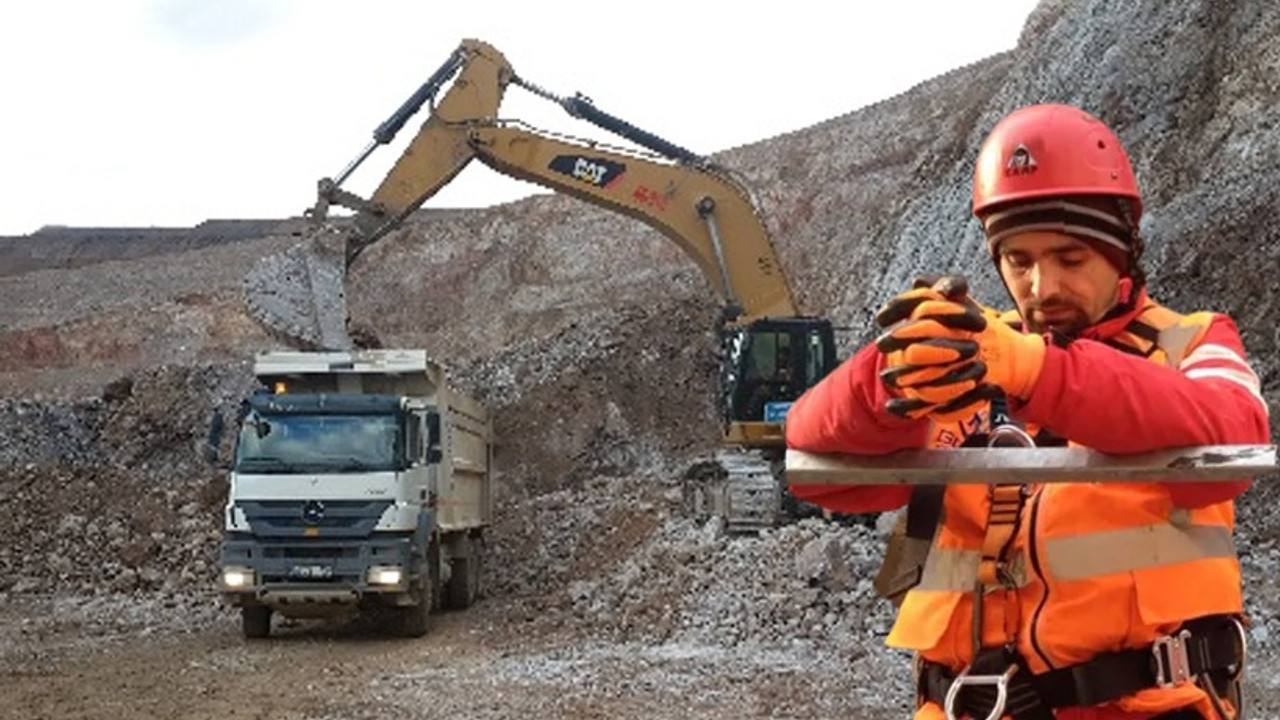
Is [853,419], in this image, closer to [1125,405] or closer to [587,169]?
[1125,405]

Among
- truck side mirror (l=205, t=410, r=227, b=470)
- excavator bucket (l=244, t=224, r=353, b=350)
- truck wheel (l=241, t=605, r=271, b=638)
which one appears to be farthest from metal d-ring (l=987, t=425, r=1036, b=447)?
excavator bucket (l=244, t=224, r=353, b=350)

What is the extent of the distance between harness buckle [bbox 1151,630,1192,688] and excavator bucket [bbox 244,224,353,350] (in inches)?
719

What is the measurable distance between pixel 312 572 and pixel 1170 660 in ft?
42.7

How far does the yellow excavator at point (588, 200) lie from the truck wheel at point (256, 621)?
5665mm

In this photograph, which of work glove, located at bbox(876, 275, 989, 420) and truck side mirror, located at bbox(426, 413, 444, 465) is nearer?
work glove, located at bbox(876, 275, 989, 420)

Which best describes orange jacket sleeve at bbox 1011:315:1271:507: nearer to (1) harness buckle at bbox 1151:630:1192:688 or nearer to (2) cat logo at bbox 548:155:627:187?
Answer: (1) harness buckle at bbox 1151:630:1192:688

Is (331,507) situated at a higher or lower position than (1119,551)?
higher

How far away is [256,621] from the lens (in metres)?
15.2

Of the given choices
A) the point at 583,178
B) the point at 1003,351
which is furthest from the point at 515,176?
the point at 1003,351

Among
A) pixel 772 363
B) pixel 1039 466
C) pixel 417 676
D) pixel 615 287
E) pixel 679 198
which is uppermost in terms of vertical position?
pixel 615 287

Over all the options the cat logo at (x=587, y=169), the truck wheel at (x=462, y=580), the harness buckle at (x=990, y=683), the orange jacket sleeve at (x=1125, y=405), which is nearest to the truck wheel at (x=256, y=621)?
the truck wheel at (x=462, y=580)

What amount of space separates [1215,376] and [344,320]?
19.5 metres

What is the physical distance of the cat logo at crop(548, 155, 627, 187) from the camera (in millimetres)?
20828

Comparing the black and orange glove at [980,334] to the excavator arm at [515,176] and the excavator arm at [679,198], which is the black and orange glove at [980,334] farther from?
the excavator arm at [679,198]
